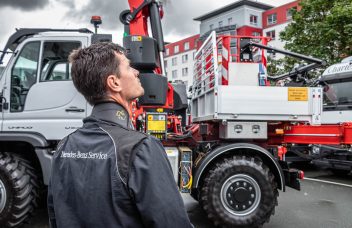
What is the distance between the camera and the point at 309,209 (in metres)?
6.52

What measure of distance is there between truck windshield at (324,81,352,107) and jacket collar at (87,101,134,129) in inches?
367

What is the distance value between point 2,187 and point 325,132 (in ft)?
14.5

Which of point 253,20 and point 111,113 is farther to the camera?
point 253,20

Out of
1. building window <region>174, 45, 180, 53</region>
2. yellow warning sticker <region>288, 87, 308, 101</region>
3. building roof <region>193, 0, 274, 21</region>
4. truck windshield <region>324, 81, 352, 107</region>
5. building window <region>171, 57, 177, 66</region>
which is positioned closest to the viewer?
yellow warning sticker <region>288, 87, 308, 101</region>

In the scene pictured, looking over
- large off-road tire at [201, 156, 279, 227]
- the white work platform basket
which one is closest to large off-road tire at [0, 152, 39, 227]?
large off-road tire at [201, 156, 279, 227]

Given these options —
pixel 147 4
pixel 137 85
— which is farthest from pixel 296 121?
pixel 137 85

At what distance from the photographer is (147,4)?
245 inches

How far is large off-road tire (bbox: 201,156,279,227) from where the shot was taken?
5.00 m

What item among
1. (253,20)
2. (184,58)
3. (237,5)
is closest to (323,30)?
(253,20)

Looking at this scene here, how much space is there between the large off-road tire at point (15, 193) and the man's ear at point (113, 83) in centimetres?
382

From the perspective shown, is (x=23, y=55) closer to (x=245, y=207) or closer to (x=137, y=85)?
(x=245, y=207)

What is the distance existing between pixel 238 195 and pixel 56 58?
3044 mm

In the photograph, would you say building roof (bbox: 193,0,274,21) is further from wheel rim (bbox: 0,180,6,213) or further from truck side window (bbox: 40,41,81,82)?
wheel rim (bbox: 0,180,6,213)

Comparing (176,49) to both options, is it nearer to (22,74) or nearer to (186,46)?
(186,46)
